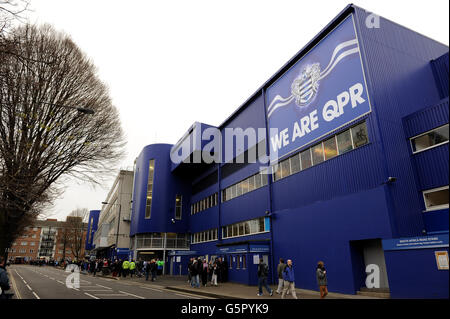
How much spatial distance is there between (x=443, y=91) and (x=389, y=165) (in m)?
7.43

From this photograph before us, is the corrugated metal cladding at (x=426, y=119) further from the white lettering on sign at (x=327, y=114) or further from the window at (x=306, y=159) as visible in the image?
the window at (x=306, y=159)

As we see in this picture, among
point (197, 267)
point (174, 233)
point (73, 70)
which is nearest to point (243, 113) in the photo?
point (197, 267)

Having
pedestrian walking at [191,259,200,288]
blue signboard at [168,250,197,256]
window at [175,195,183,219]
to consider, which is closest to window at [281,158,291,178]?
pedestrian walking at [191,259,200,288]

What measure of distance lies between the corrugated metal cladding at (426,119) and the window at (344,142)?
9.09ft

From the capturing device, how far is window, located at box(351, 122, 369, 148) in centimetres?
1470

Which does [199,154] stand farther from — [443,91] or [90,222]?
[90,222]

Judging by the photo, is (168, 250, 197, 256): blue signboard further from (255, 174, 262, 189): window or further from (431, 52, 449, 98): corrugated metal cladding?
(431, 52, 449, 98): corrugated metal cladding

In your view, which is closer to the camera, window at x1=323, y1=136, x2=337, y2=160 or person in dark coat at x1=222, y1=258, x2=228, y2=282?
window at x1=323, y1=136, x2=337, y2=160

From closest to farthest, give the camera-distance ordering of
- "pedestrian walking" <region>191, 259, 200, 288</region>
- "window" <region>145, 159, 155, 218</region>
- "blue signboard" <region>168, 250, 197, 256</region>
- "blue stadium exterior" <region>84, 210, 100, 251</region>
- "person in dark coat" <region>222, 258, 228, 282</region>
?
"pedestrian walking" <region>191, 259, 200, 288</region>, "person in dark coat" <region>222, 258, 228, 282</region>, "blue signboard" <region>168, 250, 197, 256</region>, "window" <region>145, 159, 155, 218</region>, "blue stadium exterior" <region>84, 210, 100, 251</region>

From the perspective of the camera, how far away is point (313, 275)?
1630cm

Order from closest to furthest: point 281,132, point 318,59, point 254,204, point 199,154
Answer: point 318,59, point 281,132, point 254,204, point 199,154

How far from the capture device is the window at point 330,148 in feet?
53.8

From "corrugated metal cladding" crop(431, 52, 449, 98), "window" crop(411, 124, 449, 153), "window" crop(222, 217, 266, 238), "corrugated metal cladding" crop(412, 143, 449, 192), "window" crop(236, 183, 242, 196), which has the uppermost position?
"corrugated metal cladding" crop(431, 52, 449, 98)

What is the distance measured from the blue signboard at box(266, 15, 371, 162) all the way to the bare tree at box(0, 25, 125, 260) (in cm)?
1123
